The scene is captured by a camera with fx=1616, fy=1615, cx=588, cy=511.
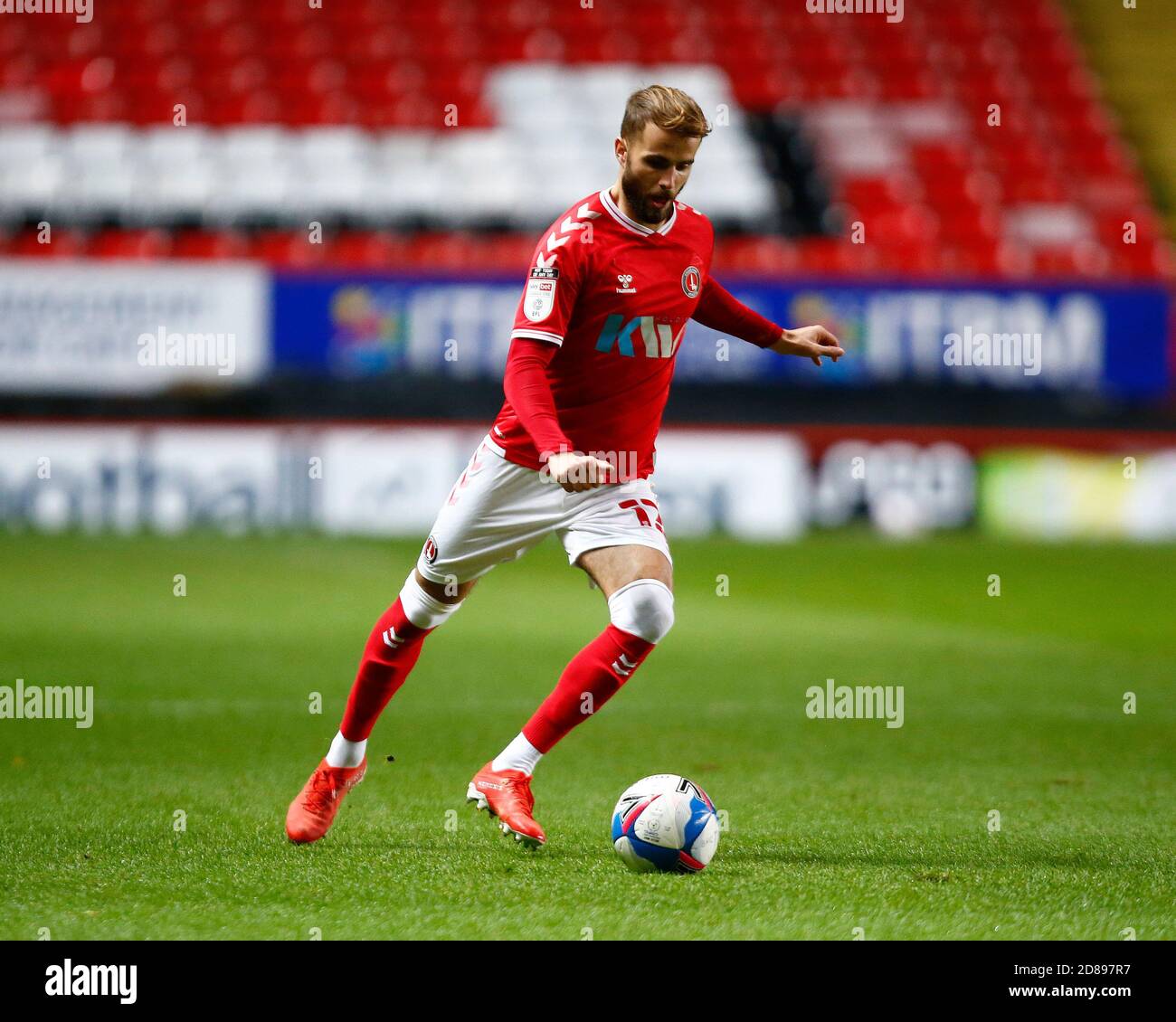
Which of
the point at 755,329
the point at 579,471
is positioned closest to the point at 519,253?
the point at 755,329

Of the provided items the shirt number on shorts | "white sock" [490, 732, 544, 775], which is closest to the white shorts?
the shirt number on shorts

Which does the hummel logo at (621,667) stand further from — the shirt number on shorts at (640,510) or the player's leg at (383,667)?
the player's leg at (383,667)

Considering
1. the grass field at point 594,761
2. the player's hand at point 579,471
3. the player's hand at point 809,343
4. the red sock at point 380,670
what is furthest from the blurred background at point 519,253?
the player's hand at point 579,471

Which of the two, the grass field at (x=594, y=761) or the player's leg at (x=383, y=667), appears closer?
the grass field at (x=594, y=761)

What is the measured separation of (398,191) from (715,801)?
1372 cm

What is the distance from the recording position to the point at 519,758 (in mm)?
4832

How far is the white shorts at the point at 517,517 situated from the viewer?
4.85 metres

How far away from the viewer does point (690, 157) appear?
183 inches

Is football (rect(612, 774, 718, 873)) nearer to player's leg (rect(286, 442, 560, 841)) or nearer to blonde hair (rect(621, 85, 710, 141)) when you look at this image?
player's leg (rect(286, 442, 560, 841))

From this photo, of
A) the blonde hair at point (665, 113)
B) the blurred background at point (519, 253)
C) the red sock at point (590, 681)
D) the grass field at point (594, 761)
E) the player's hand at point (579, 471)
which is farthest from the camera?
the blurred background at point (519, 253)

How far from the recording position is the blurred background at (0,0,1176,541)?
15672 mm

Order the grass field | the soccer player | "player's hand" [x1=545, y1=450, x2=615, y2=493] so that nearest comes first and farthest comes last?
the grass field < "player's hand" [x1=545, y1=450, x2=615, y2=493] < the soccer player

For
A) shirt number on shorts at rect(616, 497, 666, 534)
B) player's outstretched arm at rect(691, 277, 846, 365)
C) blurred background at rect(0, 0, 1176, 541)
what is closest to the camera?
shirt number on shorts at rect(616, 497, 666, 534)

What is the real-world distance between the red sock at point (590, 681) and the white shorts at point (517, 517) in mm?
287
